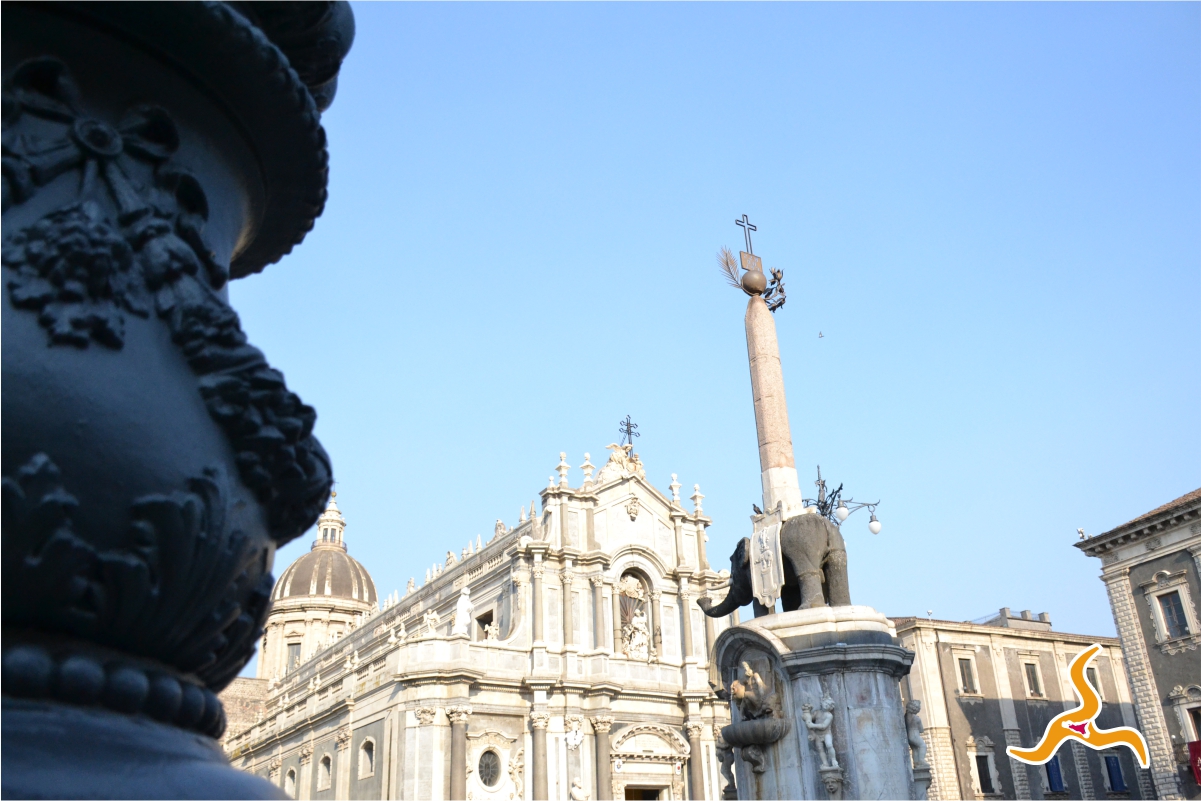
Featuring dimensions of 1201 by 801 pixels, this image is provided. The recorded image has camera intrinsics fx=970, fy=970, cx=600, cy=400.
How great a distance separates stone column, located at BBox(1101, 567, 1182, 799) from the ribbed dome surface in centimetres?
4640

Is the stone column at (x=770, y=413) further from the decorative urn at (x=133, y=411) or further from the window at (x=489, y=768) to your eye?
the window at (x=489, y=768)

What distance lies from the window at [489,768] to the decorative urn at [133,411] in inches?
1213

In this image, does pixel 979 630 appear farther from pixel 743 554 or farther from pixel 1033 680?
pixel 743 554

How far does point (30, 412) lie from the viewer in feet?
5.46

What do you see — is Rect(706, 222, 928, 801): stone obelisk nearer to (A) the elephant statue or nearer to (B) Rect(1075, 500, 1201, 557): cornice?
(A) the elephant statue

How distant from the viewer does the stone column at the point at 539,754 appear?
31219mm

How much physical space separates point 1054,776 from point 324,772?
1129 inches

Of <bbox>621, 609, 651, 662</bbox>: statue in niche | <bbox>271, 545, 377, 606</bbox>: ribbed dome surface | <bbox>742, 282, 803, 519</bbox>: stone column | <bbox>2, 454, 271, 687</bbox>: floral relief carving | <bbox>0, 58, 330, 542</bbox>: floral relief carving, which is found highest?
<bbox>271, 545, 377, 606</bbox>: ribbed dome surface

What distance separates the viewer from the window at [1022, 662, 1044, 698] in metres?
40.6

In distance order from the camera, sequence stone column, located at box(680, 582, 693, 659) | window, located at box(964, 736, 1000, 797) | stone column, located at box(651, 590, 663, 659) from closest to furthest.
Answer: stone column, located at box(651, 590, 663, 659)
stone column, located at box(680, 582, 693, 659)
window, located at box(964, 736, 1000, 797)

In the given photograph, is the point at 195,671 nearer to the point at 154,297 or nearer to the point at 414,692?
the point at 154,297

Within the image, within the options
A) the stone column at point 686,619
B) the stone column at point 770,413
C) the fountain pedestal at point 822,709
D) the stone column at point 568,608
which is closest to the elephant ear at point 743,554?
the stone column at point 770,413

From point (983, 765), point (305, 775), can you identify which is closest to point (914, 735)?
point (983, 765)

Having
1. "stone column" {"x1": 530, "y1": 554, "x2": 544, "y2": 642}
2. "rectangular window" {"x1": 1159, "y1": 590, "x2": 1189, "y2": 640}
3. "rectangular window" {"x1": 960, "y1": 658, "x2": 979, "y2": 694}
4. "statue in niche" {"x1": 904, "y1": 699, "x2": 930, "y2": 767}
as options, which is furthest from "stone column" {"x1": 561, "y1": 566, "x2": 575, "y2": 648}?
"statue in niche" {"x1": 904, "y1": 699, "x2": 930, "y2": 767}
